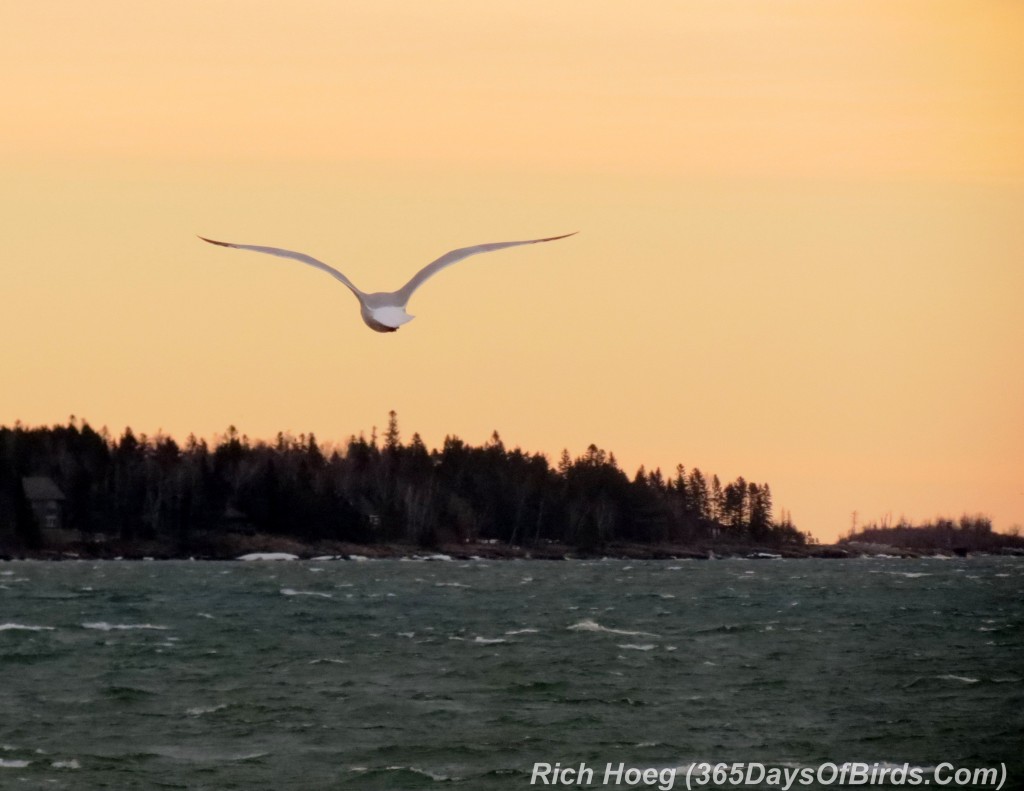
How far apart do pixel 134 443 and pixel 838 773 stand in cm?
15846

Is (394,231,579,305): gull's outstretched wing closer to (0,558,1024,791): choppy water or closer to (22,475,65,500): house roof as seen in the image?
(0,558,1024,791): choppy water

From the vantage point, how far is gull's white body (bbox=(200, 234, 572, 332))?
2334 cm

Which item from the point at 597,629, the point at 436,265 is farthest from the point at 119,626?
the point at 436,265

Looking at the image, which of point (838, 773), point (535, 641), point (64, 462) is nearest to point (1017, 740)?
point (838, 773)

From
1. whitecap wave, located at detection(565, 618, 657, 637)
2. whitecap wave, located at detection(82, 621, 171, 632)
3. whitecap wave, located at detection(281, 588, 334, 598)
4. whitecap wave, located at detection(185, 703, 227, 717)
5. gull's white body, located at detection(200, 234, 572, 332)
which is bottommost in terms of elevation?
whitecap wave, located at detection(185, 703, 227, 717)

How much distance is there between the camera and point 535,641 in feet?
205

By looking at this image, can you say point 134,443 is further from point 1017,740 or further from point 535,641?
point 1017,740

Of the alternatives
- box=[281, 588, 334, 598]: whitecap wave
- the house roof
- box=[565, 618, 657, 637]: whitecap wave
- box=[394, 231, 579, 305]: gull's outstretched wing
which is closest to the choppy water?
box=[565, 618, 657, 637]: whitecap wave

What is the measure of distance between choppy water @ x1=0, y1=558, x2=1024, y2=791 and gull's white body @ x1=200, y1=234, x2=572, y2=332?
45.5ft

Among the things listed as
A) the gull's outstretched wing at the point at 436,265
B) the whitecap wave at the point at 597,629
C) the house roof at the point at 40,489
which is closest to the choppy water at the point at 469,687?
the whitecap wave at the point at 597,629

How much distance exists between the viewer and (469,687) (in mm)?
49219

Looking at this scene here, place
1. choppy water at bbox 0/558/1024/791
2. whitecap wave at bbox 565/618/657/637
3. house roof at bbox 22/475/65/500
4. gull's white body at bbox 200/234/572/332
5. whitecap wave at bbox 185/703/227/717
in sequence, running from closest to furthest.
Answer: gull's white body at bbox 200/234/572/332 < choppy water at bbox 0/558/1024/791 < whitecap wave at bbox 185/703/227/717 < whitecap wave at bbox 565/618/657/637 < house roof at bbox 22/475/65/500

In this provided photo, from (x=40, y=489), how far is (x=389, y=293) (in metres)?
156

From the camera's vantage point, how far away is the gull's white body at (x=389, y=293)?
23.3m
